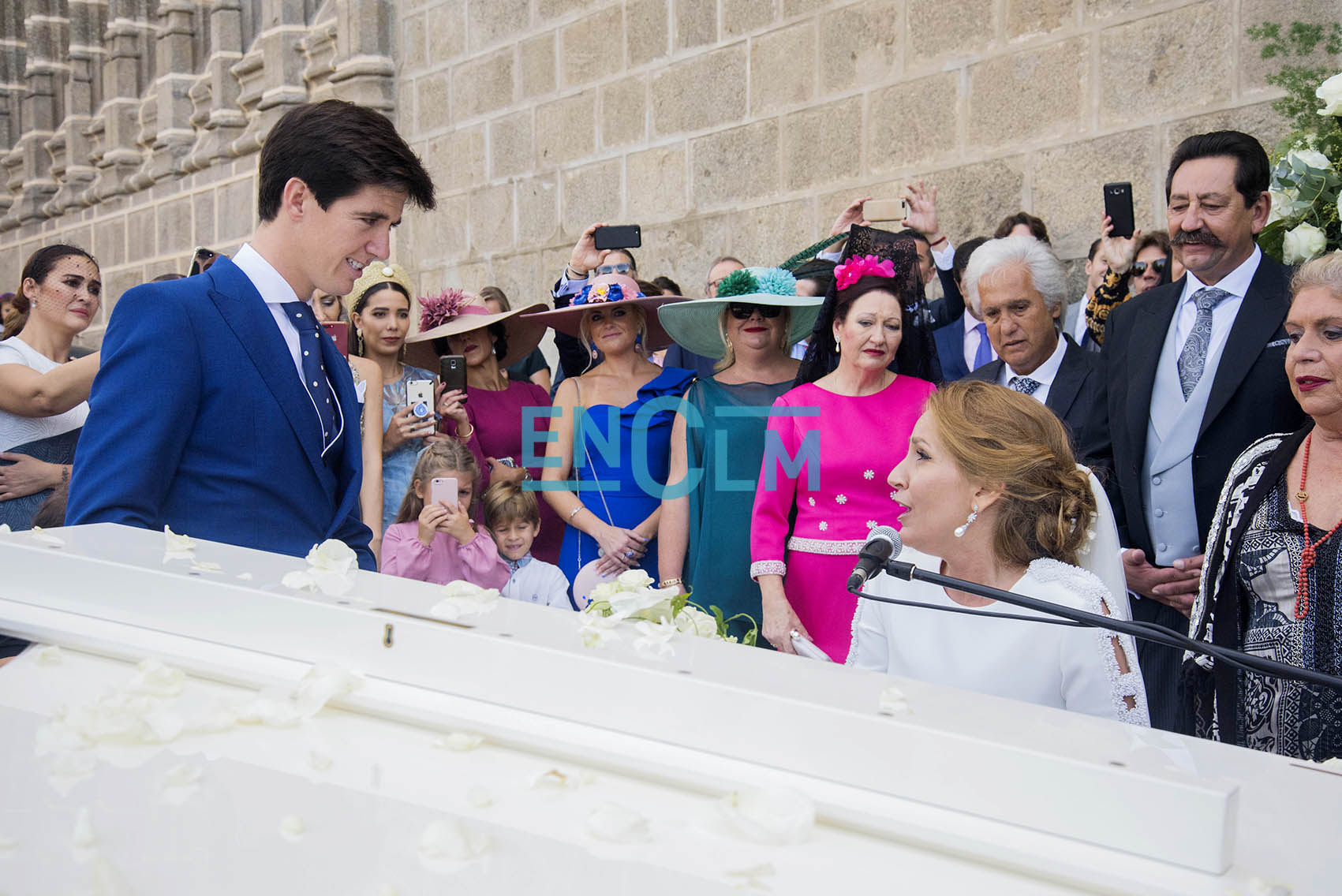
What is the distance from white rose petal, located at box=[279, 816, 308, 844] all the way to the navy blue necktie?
4.50 feet

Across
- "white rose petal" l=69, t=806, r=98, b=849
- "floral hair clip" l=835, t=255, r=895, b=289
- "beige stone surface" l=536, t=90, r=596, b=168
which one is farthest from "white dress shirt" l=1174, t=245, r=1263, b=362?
"beige stone surface" l=536, t=90, r=596, b=168

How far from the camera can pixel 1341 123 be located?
2.87 metres

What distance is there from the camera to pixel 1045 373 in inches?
154

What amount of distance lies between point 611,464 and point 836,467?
3.40 ft

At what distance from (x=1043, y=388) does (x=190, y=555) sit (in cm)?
313

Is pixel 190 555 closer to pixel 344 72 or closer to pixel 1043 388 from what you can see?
pixel 1043 388

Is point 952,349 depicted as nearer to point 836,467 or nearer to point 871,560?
point 836,467

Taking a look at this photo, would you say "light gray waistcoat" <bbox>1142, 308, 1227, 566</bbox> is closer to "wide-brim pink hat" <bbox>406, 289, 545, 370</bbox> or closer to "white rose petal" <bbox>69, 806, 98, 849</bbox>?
"wide-brim pink hat" <bbox>406, 289, 545, 370</bbox>

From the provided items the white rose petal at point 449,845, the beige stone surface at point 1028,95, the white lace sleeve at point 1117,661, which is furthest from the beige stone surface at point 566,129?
the white rose petal at point 449,845

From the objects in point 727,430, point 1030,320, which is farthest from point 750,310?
point 1030,320

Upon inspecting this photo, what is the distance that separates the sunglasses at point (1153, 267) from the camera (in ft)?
14.5

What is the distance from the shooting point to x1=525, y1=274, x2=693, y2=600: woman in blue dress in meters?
4.29

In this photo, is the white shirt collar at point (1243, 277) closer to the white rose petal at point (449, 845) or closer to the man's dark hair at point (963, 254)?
the man's dark hair at point (963, 254)

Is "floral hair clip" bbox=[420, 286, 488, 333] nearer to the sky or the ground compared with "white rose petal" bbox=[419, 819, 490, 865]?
nearer to the sky
